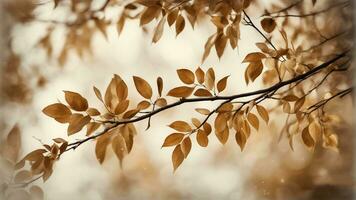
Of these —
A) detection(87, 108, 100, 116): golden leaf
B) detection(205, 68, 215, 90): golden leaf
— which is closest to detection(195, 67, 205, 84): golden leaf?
detection(205, 68, 215, 90): golden leaf

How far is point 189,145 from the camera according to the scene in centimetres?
97

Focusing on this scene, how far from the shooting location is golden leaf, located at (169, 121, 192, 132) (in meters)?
0.97

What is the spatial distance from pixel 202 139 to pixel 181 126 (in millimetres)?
52

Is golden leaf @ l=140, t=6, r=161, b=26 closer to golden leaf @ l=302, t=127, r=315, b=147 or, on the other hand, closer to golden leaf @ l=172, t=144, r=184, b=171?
golden leaf @ l=172, t=144, r=184, b=171

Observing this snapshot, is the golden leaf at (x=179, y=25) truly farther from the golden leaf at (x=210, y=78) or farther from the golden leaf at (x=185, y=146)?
the golden leaf at (x=185, y=146)

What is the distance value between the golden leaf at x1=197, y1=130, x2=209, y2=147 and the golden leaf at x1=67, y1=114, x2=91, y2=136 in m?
0.24

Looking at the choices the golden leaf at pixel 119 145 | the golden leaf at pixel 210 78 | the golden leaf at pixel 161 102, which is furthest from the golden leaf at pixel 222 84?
the golden leaf at pixel 119 145

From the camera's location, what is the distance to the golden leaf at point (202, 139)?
0.97 metres

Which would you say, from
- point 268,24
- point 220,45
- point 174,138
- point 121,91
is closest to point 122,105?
point 121,91

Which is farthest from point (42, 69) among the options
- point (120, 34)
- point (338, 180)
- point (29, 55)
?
point (338, 180)

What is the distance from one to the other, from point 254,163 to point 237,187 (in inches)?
2.5

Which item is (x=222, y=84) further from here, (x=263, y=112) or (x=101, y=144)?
(x=101, y=144)

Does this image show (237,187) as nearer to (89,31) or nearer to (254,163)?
(254,163)

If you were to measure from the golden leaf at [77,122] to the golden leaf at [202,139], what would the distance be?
24 centimetres
